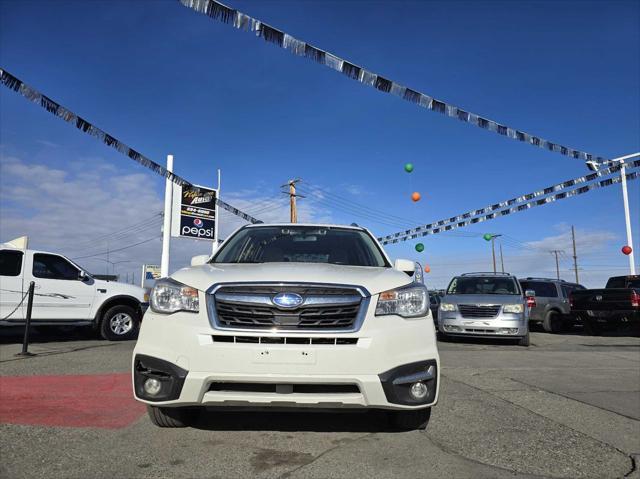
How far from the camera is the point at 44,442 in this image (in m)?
3.65

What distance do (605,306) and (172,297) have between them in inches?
539

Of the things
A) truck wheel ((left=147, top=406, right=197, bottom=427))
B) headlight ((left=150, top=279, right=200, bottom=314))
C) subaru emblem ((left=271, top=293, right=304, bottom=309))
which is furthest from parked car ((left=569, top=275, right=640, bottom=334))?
headlight ((left=150, top=279, right=200, bottom=314))

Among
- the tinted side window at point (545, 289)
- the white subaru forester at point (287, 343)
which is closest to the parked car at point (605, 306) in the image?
the tinted side window at point (545, 289)

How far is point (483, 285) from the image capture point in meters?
12.2

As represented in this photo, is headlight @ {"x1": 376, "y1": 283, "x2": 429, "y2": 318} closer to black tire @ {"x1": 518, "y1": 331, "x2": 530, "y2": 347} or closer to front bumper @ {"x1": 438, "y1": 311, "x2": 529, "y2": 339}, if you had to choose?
front bumper @ {"x1": 438, "y1": 311, "x2": 529, "y2": 339}

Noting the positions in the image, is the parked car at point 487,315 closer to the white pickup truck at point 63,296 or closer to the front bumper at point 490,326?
the front bumper at point 490,326

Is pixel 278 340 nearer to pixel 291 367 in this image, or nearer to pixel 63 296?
pixel 291 367

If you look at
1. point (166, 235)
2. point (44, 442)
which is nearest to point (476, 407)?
point (44, 442)

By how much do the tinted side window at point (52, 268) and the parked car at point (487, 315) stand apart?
828 centimetres

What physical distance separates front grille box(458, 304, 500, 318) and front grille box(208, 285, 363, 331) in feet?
28.1

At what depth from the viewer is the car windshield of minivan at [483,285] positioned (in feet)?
39.1

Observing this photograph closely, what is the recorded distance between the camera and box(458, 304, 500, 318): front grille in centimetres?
1089

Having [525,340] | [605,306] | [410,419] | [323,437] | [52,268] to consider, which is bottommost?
[323,437]

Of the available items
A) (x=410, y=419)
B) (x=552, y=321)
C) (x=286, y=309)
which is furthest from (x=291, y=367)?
(x=552, y=321)
